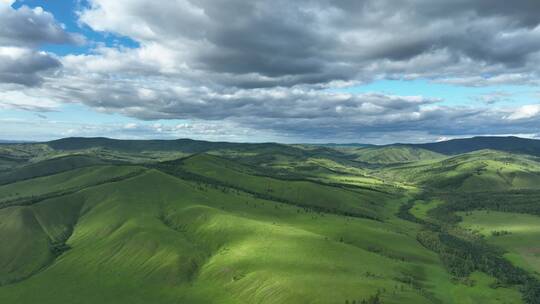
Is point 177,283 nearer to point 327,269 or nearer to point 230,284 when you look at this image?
point 230,284

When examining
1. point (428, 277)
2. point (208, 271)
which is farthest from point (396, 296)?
point (208, 271)

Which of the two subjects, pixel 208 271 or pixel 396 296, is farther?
pixel 208 271

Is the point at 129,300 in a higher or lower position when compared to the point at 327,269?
lower

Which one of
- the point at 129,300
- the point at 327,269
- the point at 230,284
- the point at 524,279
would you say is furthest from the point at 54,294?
the point at 524,279

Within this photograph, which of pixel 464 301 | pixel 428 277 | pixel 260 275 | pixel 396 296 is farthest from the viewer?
pixel 428 277

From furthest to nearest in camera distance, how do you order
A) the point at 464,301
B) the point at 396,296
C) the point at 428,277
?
the point at 428,277 → the point at 464,301 → the point at 396,296

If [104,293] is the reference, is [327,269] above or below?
above

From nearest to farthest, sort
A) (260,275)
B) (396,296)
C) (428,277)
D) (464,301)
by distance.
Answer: (396,296) → (464,301) → (260,275) → (428,277)

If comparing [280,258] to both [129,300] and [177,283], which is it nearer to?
[177,283]

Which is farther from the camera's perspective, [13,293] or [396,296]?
[13,293]
